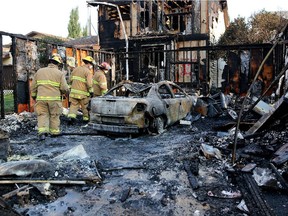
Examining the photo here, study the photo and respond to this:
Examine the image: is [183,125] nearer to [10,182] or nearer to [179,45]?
[10,182]

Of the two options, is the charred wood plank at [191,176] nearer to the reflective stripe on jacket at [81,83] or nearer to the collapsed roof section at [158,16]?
the reflective stripe on jacket at [81,83]

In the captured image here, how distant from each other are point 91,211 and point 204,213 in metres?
1.26

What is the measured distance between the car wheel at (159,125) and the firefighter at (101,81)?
8.49 ft

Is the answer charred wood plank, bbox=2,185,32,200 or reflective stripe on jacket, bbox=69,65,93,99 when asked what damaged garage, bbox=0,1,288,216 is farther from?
reflective stripe on jacket, bbox=69,65,93,99

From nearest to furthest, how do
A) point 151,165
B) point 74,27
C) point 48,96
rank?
point 151,165 → point 48,96 → point 74,27

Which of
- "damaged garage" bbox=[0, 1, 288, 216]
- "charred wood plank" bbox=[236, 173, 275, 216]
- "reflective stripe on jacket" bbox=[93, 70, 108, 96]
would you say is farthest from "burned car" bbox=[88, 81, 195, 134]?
"charred wood plank" bbox=[236, 173, 275, 216]

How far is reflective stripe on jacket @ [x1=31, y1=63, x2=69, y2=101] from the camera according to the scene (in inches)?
262

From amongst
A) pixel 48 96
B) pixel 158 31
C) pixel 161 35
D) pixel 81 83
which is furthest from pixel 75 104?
pixel 158 31

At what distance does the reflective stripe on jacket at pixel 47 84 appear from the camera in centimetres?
665

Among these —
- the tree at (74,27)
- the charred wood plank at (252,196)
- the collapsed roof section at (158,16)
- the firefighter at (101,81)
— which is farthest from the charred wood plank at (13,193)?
the tree at (74,27)

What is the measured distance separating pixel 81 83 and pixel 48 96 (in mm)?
1774

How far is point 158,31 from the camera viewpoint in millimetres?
18078

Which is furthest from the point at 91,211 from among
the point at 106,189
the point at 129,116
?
the point at 129,116

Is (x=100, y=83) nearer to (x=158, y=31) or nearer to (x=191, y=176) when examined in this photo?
(x=191, y=176)
